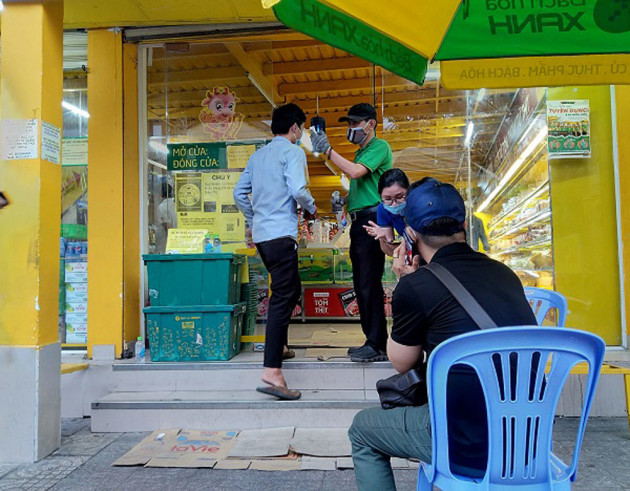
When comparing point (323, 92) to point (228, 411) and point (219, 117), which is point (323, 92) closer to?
point (219, 117)

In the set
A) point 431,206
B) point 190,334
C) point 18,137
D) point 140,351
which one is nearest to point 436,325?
point 431,206

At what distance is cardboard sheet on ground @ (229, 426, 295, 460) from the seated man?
151cm

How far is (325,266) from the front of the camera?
7547mm

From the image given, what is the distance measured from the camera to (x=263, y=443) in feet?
11.2

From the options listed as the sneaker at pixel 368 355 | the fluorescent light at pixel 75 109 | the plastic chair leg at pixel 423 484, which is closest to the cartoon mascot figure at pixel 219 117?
the fluorescent light at pixel 75 109

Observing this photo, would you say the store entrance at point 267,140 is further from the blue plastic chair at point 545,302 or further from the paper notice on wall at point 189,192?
the blue plastic chair at point 545,302

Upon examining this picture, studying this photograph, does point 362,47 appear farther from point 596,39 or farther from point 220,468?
point 220,468

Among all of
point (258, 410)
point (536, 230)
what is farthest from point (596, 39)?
point (258, 410)

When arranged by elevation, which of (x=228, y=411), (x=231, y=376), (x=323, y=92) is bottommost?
(x=228, y=411)

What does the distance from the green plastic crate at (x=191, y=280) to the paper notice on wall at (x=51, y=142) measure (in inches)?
44.2

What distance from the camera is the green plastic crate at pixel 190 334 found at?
14.0 feet

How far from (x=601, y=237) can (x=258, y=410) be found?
3.21 m

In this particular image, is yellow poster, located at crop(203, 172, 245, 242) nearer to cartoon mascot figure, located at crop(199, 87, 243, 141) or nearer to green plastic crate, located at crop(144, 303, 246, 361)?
cartoon mascot figure, located at crop(199, 87, 243, 141)

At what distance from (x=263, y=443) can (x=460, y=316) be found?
2.20 meters
